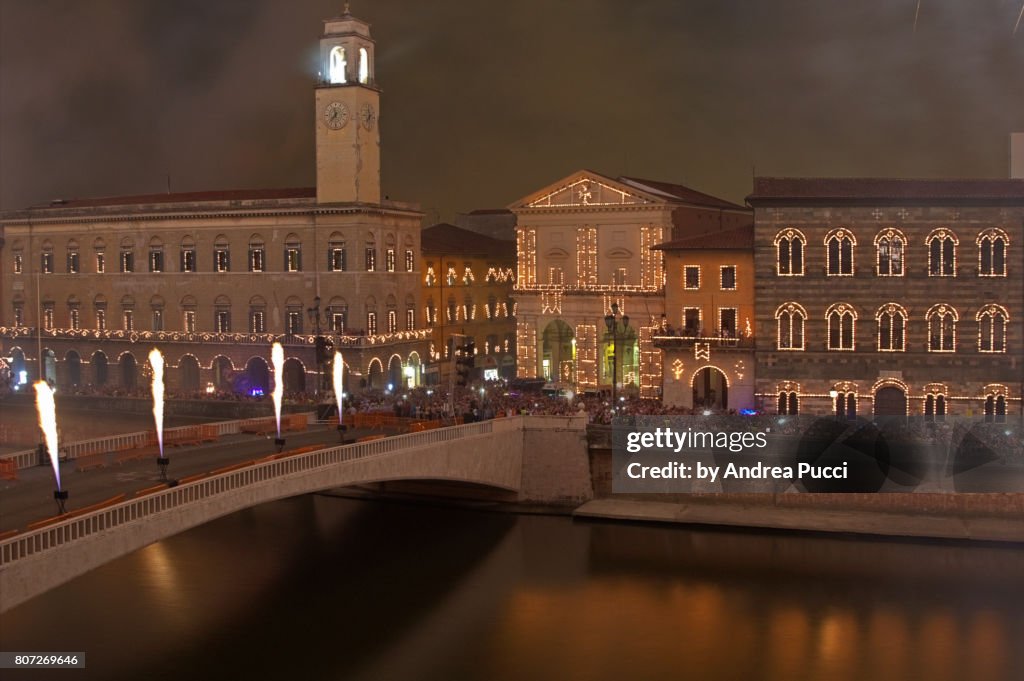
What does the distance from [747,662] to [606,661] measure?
11.6 feet

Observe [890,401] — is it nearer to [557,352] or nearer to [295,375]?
[557,352]

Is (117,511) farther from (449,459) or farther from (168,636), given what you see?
(449,459)

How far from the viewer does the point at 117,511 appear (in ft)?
94.6

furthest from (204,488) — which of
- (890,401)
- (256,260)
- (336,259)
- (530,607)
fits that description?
(256,260)

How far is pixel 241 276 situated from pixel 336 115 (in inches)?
386

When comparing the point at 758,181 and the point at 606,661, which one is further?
the point at 758,181

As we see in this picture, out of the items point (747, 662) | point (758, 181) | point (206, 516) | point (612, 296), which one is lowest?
point (747, 662)

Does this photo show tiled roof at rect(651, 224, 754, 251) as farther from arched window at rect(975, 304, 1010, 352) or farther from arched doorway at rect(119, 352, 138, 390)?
arched doorway at rect(119, 352, 138, 390)

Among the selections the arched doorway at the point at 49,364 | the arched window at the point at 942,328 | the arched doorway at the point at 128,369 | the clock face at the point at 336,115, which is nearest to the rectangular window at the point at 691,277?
the arched window at the point at 942,328

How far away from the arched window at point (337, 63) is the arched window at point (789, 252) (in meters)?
23.8

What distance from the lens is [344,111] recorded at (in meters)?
66.3

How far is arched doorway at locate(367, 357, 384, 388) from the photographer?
66.8 meters

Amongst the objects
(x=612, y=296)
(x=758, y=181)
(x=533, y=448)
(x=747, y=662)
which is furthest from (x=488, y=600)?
(x=612, y=296)

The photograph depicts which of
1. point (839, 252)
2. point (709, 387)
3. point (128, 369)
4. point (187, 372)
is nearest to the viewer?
point (839, 252)
